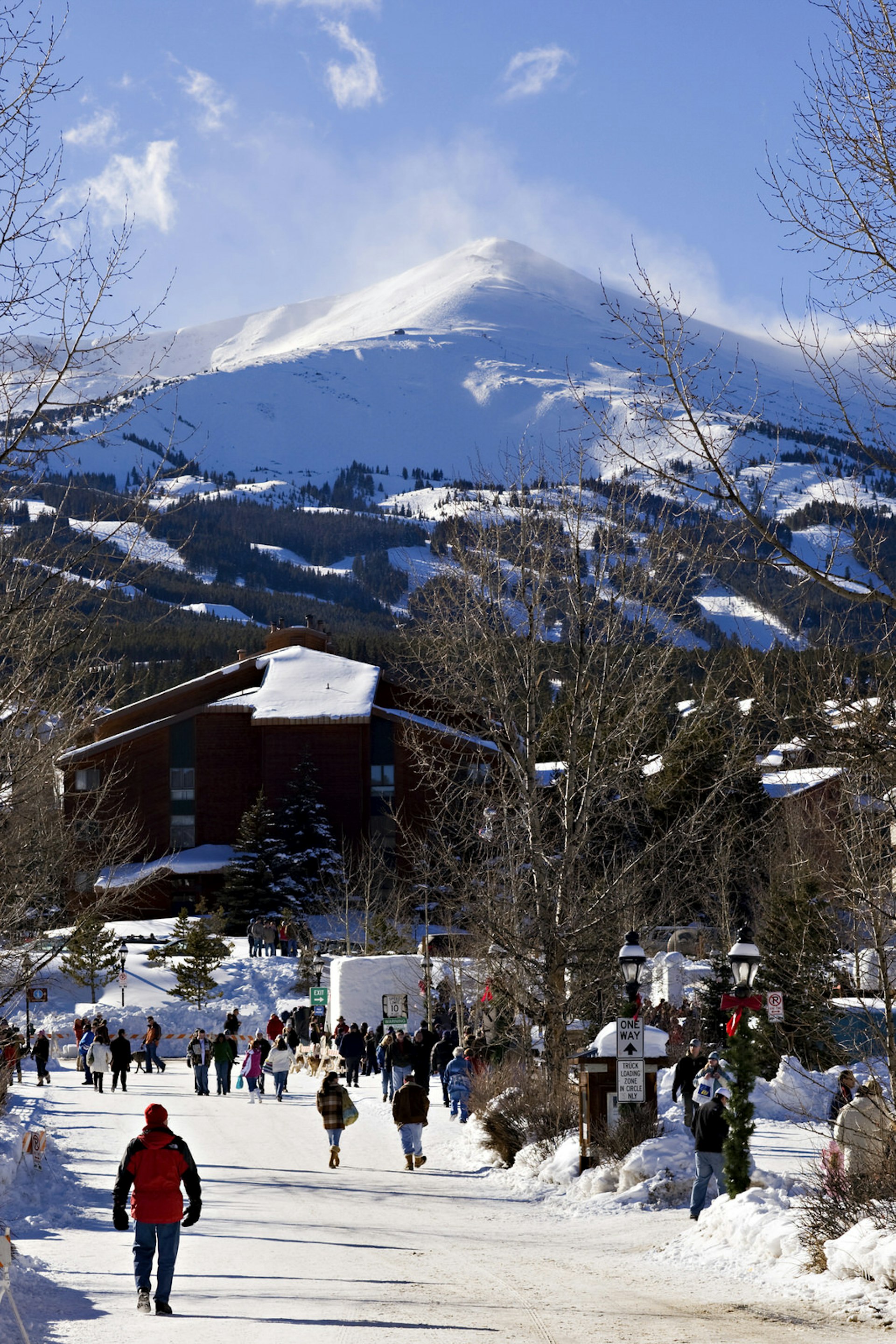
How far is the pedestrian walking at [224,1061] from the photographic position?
30.7 m

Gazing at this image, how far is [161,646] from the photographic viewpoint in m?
160

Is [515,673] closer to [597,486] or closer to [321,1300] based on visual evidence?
[597,486]

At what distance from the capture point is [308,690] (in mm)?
73625

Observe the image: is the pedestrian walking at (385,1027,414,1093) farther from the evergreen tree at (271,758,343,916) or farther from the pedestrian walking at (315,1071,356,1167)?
the evergreen tree at (271,758,343,916)

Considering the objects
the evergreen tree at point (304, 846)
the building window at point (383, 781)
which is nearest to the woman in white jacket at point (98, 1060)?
the evergreen tree at point (304, 846)

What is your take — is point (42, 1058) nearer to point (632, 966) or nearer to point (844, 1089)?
point (632, 966)

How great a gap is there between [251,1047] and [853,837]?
18124 millimetres

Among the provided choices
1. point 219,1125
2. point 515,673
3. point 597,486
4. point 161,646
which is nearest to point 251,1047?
point 219,1125

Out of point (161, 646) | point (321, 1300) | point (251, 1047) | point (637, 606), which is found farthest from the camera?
point (161, 646)

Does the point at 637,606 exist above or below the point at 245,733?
below

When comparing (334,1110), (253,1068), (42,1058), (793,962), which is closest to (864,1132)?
(334,1110)

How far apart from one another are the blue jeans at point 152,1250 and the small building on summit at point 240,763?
5957 cm

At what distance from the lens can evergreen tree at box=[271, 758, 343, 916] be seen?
2566 inches

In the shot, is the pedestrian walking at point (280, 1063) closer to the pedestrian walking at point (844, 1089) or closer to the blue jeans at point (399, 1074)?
the blue jeans at point (399, 1074)
